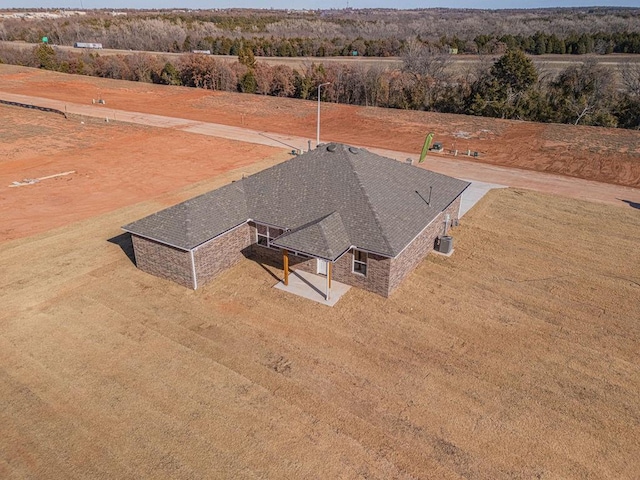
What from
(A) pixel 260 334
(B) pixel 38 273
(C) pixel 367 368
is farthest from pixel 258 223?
(B) pixel 38 273

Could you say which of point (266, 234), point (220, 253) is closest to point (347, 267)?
point (266, 234)

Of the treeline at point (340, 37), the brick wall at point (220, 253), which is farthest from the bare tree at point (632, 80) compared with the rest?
the brick wall at point (220, 253)

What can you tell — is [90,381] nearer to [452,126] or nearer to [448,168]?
[448,168]

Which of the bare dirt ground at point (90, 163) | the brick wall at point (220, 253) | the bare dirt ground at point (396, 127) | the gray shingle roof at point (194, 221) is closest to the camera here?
the gray shingle roof at point (194, 221)

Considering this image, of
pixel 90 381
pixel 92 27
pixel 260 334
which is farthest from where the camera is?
pixel 92 27

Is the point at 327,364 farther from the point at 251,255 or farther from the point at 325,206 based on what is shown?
the point at 251,255

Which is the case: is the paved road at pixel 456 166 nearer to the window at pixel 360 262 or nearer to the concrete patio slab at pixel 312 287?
the window at pixel 360 262
